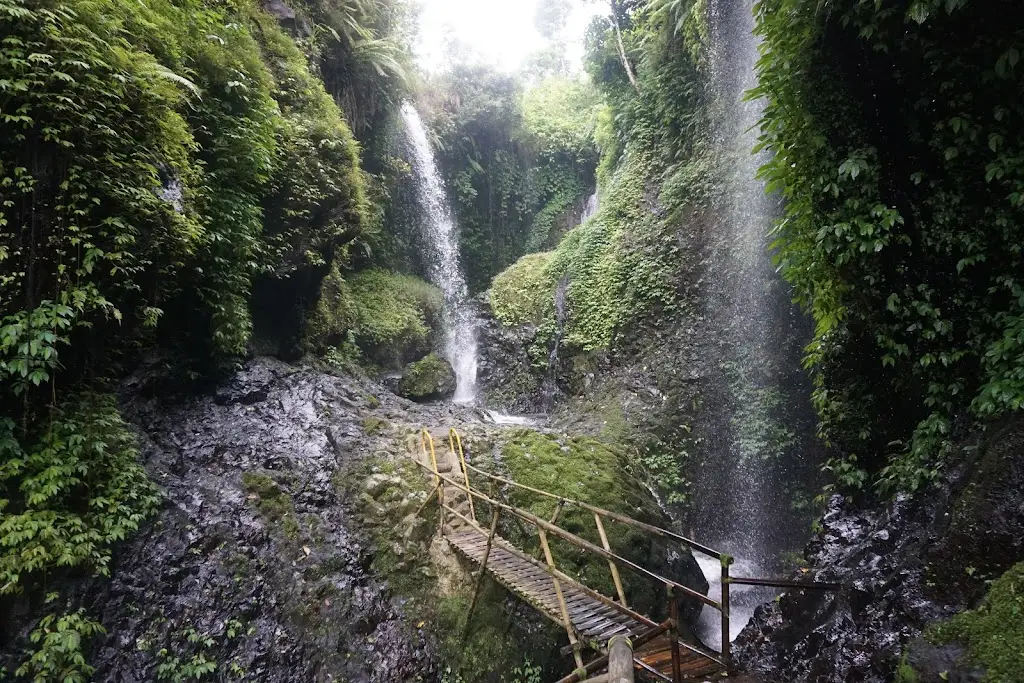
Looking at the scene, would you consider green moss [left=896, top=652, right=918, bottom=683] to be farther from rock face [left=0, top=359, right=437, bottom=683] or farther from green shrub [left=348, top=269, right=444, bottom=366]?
green shrub [left=348, top=269, right=444, bottom=366]

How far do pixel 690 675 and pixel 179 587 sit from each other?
5.01m

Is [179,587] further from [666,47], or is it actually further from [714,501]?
[666,47]

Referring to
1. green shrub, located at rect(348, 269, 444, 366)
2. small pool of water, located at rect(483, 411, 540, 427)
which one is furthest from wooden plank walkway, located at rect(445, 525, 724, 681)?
green shrub, located at rect(348, 269, 444, 366)

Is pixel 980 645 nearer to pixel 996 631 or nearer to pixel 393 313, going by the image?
pixel 996 631

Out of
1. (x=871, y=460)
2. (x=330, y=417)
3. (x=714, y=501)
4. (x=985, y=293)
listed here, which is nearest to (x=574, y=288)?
(x=714, y=501)

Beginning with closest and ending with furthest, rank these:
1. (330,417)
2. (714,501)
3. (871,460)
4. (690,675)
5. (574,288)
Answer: (690,675)
(871,460)
(330,417)
(714,501)
(574,288)

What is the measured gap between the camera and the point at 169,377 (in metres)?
7.09

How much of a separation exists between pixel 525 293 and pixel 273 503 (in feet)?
31.2

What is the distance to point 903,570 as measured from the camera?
182 inches

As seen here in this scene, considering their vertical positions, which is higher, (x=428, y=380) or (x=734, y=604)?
(x=428, y=380)

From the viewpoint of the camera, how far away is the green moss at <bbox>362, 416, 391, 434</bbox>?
8.86 metres

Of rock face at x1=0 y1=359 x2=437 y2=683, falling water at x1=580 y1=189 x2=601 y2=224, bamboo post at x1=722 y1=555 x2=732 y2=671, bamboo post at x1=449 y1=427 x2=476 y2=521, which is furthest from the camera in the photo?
falling water at x1=580 y1=189 x2=601 y2=224

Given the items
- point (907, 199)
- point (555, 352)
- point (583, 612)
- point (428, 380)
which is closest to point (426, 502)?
point (583, 612)

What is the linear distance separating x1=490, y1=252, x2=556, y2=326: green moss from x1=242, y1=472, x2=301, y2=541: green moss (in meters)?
8.48
